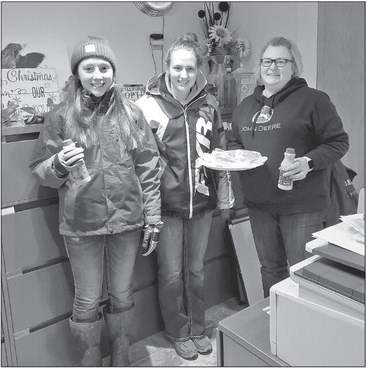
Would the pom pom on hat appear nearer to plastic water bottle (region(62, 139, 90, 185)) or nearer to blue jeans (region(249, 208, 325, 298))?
plastic water bottle (region(62, 139, 90, 185))

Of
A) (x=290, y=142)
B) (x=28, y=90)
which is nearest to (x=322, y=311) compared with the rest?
(x=290, y=142)

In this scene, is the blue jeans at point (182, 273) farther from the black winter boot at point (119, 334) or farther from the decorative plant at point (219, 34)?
the decorative plant at point (219, 34)

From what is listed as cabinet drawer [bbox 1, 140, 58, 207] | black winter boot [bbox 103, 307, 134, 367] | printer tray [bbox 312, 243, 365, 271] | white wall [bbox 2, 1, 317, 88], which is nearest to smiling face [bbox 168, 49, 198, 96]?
cabinet drawer [bbox 1, 140, 58, 207]

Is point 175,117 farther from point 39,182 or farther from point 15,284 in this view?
point 15,284

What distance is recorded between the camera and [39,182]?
1.77 metres

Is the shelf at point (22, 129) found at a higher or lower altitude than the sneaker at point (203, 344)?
higher

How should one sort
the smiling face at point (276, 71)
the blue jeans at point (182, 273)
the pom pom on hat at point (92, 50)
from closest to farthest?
the pom pom on hat at point (92, 50) < the smiling face at point (276, 71) < the blue jeans at point (182, 273)

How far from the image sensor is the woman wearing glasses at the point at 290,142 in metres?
1.76

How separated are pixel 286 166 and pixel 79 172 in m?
0.79

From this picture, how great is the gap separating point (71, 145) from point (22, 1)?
1282mm

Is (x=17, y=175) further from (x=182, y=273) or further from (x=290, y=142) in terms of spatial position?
(x=290, y=142)

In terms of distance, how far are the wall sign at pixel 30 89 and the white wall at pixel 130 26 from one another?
0.18 meters

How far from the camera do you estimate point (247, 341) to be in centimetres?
108

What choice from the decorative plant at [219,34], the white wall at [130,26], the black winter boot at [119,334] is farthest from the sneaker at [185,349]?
the decorative plant at [219,34]
